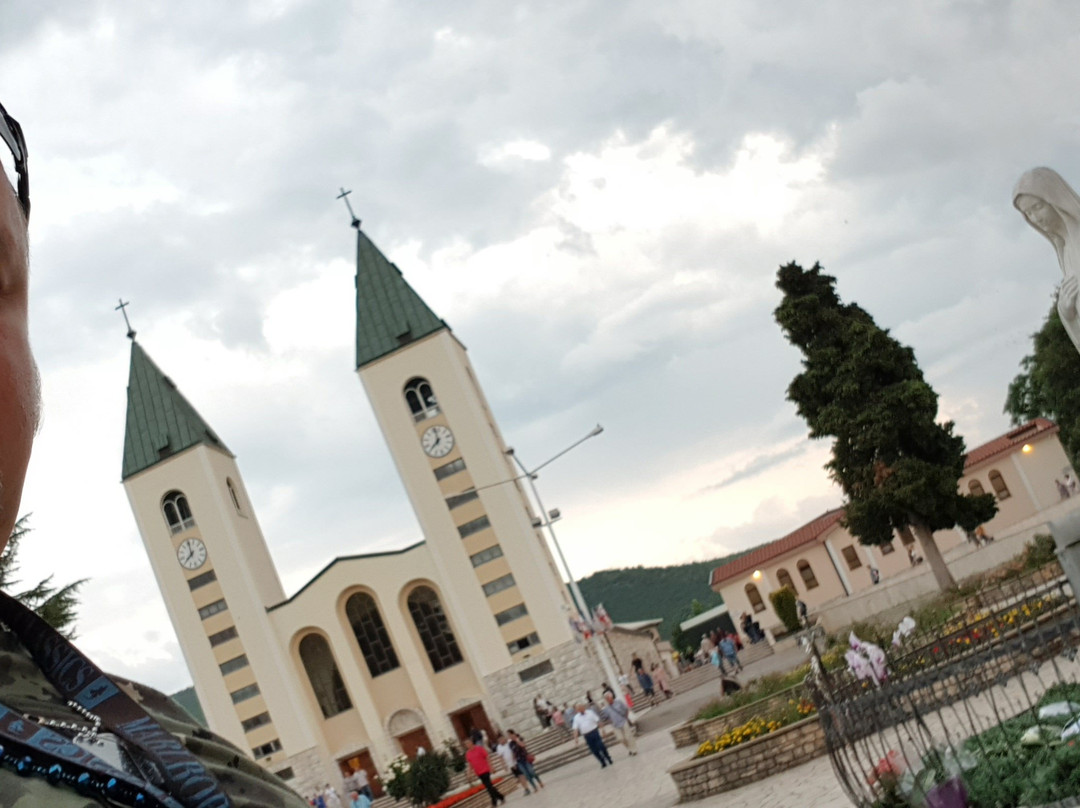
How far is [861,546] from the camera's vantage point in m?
56.0

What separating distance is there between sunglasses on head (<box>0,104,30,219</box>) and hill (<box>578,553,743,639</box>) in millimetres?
137107

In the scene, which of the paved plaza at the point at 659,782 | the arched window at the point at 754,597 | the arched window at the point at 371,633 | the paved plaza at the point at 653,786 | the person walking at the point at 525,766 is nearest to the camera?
the paved plaza at the point at 653,786

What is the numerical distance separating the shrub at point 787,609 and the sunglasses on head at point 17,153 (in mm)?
49715

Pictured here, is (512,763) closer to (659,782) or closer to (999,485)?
(659,782)

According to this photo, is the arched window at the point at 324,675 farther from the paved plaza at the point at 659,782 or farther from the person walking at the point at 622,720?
the person walking at the point at 622,720

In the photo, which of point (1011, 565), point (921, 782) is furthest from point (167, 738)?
point (1011, 565)

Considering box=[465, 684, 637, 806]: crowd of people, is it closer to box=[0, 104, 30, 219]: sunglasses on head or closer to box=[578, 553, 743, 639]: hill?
box=[0, 104, 30, 219]: sunglasses on head

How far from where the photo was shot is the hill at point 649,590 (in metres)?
140

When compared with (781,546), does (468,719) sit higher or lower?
lower

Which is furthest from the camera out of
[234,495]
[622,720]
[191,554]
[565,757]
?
[234,495]

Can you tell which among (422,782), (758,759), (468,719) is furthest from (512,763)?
(468,719)

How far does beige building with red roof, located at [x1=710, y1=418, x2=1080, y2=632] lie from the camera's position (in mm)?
56375

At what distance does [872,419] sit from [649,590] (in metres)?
112

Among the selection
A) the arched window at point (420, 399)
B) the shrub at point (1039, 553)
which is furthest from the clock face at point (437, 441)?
Answer: the shrub at point (1039, 553)
